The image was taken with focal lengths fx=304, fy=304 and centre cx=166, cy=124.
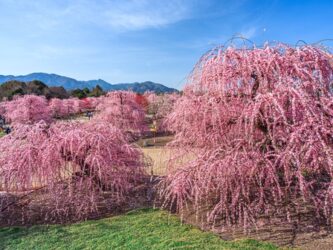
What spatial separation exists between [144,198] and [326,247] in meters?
3.22

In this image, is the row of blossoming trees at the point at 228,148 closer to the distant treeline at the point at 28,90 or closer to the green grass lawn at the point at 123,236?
the green grass lawn at the point at 123,236

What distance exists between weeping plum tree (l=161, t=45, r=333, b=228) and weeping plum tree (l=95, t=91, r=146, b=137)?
11.3m

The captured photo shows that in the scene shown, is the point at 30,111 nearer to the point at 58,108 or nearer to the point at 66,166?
the point at 58,108

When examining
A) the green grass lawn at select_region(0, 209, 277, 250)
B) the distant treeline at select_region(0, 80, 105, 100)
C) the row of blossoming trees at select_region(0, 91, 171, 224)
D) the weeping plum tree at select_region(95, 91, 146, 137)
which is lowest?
the green grass lawn at select_region(0, 209, 277, 250)

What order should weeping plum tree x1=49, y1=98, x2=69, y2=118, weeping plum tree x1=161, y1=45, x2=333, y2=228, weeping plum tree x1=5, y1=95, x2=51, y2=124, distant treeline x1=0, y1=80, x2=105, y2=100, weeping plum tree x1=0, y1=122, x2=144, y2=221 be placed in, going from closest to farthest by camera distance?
weeping plum tree x1=161, y1=45, x2=333, y2=228
weeping plum tree x1=0, y1=122, x2=144, y2=221
weeping plum tree x1=5, y1=95, x2=51, y2=124
weeping plum tree x1=49, y1=98, x2=69, y2=118
distant treeline x1=0, y1=80, x2=105, y2=100

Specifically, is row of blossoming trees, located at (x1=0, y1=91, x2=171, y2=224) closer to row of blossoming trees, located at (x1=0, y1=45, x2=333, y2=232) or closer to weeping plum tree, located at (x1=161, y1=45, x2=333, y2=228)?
row of blossoming trees, located at (x1=0, y1=45, x2=333, y2=232)

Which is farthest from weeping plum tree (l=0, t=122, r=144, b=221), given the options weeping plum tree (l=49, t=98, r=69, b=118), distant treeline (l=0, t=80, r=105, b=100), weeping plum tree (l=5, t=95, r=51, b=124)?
distant treeline (l=0, t=80, r=105, b=100)

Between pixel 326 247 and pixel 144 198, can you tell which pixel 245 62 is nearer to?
pixel 326 247

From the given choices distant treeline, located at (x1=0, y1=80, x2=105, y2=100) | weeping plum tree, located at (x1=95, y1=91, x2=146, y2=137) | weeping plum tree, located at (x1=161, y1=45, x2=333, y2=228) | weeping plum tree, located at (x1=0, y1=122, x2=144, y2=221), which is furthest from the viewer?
distant treeline, located at (x1=0, y1=80, x2=105, y2=100)

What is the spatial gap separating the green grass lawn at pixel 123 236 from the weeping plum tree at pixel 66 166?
0.53 meters

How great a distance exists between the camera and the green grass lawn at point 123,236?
3740 millimetres

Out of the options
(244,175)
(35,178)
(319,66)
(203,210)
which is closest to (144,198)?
(203,210)

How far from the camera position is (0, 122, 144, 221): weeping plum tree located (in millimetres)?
5156

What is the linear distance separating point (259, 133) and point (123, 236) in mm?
2488
